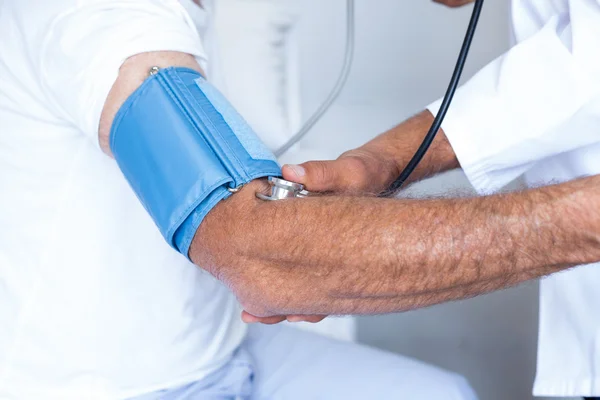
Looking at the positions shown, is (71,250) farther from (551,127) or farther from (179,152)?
(551,127)

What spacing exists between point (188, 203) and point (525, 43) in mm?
605

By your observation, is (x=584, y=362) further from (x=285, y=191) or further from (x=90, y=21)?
(x=90, y=21)

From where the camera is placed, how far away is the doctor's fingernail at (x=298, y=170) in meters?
0.82

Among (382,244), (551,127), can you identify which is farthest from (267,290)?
(551,127)

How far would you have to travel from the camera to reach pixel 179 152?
29.6 inches

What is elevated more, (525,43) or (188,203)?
(525,43)

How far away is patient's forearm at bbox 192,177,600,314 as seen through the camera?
2.37 ft

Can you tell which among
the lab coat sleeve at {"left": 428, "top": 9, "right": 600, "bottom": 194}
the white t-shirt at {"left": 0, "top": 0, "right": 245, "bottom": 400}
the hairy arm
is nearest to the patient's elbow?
the hairy arm

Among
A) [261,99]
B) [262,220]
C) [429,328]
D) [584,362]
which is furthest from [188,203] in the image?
[429,328]

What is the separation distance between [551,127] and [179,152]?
56 cm

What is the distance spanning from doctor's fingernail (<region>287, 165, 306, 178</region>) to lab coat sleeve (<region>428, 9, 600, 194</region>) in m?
0.31

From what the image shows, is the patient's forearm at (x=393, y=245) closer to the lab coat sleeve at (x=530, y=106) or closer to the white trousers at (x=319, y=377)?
the lab coat sleeve at (x=530, y=106)

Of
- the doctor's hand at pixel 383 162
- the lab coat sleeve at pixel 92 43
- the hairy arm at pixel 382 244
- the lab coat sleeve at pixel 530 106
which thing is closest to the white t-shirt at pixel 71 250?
the lab coat sleeve at pixel 92 43

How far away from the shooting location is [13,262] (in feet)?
3.10
